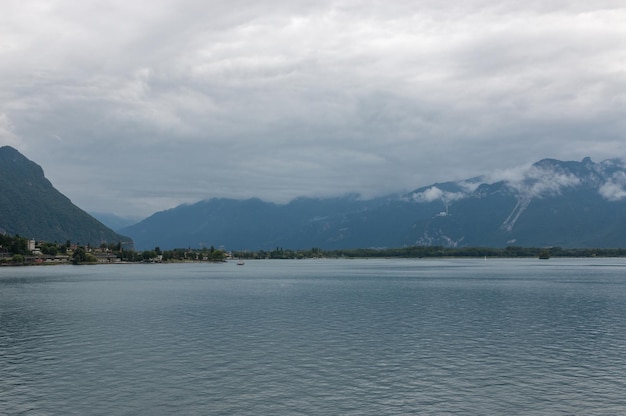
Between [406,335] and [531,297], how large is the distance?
243ft

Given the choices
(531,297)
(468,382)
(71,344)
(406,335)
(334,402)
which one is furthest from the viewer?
(531,297)

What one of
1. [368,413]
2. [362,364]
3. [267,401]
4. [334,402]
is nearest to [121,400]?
[267,401]

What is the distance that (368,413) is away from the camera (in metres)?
44.4

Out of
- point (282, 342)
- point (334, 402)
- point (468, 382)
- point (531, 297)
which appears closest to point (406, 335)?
point (282, 342)

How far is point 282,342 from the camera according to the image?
246ft

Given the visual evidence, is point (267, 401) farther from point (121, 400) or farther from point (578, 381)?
point (578, 381)

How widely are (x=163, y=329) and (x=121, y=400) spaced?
40.0m

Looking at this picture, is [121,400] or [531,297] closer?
[121,400]

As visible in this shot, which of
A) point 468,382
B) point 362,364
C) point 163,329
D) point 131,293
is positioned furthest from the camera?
point 131,293

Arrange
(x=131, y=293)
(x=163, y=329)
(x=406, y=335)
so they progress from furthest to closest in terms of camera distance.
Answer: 1. (x=131, y=293)
2. (x=163, y=329)
3. (x=406, y=335)

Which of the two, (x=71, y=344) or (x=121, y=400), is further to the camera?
(x=71, y=344)

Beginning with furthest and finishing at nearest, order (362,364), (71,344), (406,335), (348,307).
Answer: (348,307) → (406,335) → (71,344) → (362,364)

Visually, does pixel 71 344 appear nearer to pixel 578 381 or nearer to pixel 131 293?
pixel 578 381

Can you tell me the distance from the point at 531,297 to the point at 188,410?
383ft
